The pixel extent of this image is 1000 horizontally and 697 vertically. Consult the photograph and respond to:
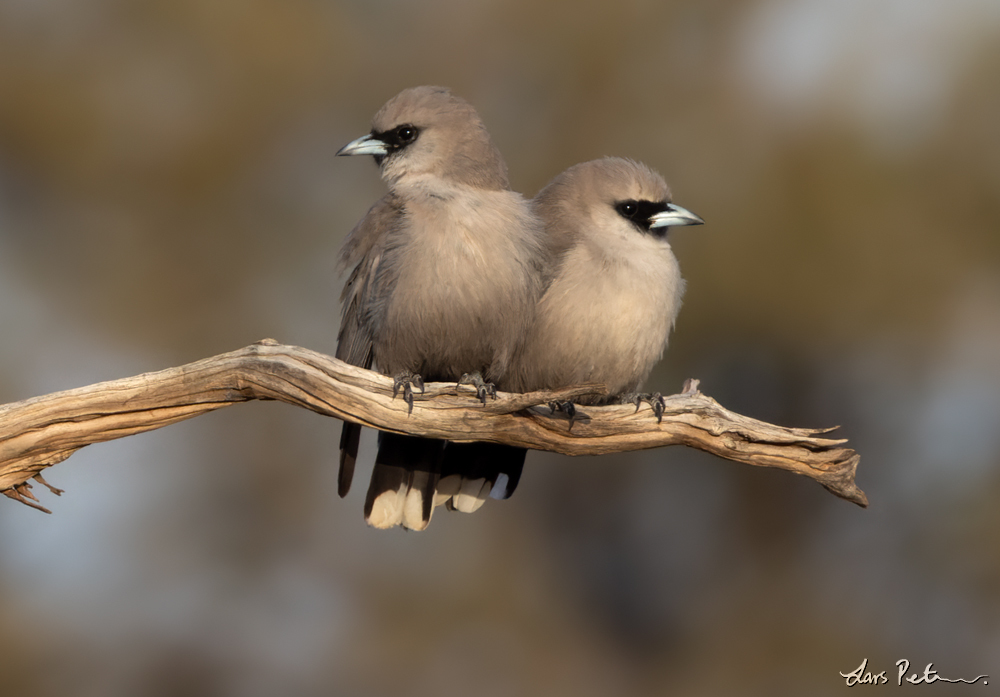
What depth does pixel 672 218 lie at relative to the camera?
5801mm

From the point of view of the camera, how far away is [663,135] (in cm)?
1410

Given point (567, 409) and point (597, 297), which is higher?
→ point (597, 297)

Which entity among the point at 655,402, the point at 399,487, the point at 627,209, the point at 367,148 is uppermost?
the point at 627,209

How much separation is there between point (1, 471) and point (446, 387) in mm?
2240

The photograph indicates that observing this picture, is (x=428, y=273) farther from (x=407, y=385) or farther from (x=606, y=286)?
(x=606, y=286)

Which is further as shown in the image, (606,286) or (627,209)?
(627,209)

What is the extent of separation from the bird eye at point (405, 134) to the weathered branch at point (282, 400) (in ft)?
4.96

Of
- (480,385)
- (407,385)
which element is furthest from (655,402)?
(407,385)

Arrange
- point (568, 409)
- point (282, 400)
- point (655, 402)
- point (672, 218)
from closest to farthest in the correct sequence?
point (282, 400) → point (568, 409) → point (655, 402) → point (672, 218)

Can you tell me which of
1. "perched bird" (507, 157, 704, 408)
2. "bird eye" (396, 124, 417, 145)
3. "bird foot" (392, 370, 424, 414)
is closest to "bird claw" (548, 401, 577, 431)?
"perched bird" (507, 157, 704, 408)

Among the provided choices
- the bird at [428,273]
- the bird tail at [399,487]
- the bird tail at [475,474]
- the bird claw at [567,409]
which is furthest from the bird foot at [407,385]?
the bird tail at [475,474]

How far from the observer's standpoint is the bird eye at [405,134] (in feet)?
18.1

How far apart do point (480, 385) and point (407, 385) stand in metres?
0.38

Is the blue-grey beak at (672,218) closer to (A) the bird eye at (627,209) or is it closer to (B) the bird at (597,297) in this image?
(B) the bird at (597,297)
